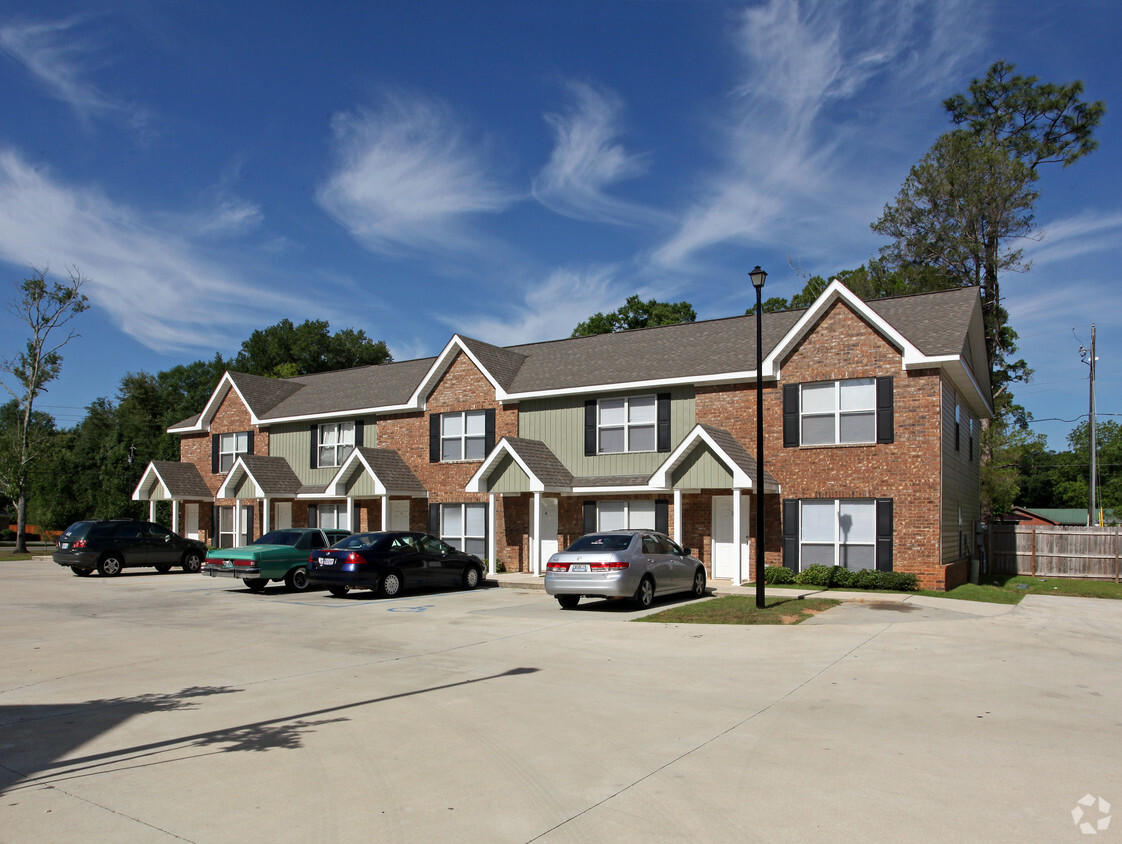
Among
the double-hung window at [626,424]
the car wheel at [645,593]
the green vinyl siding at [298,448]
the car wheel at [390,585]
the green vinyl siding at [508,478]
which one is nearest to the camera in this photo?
the car wheel at [645,593]

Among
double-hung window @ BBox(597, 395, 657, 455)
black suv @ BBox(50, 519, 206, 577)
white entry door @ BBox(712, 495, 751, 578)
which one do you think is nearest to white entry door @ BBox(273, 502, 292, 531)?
black suv @ BBox(50, 519, 206, 577)

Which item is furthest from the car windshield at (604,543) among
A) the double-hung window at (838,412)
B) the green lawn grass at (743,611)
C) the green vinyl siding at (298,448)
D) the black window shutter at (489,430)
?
the green vinyl siding at (298,448)

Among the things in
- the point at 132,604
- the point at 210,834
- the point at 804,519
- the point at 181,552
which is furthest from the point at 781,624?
the point at 181,552

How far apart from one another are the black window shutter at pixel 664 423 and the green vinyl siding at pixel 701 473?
227 cm

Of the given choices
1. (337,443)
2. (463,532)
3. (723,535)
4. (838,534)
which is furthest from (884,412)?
(337,443)

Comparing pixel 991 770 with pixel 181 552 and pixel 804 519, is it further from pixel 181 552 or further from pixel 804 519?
pixel 181 552

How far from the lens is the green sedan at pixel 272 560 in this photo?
21281mm

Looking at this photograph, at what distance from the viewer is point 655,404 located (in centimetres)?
2548

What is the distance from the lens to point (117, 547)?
2675cm

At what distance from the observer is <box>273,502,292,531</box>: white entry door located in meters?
35.3

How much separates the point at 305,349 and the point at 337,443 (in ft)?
134

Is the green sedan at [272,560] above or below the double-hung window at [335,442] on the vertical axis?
below

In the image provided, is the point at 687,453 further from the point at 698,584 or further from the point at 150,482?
the point at 150,482

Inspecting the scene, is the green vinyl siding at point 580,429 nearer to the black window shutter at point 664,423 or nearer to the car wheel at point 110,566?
the black window shutter at point 664,423
